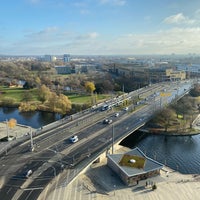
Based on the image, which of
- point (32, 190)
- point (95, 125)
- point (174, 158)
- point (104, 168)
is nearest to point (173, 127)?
point (174, 158)

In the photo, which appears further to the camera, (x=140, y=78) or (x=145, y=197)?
(x=140, y=78)

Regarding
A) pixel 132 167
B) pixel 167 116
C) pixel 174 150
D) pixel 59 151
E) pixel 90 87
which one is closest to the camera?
pixel 132 167

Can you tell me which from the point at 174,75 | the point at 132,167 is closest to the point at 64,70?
the point at 174,75

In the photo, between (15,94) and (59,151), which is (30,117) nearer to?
(15,94)

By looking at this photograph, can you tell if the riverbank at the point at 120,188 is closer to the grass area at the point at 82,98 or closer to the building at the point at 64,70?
the grass area at the point at 82,98

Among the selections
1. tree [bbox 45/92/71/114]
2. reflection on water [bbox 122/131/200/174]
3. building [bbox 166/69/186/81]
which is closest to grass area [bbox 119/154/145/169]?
reflection on water [bbox 122/131/200/174]

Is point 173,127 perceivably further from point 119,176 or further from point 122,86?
point 122,86
